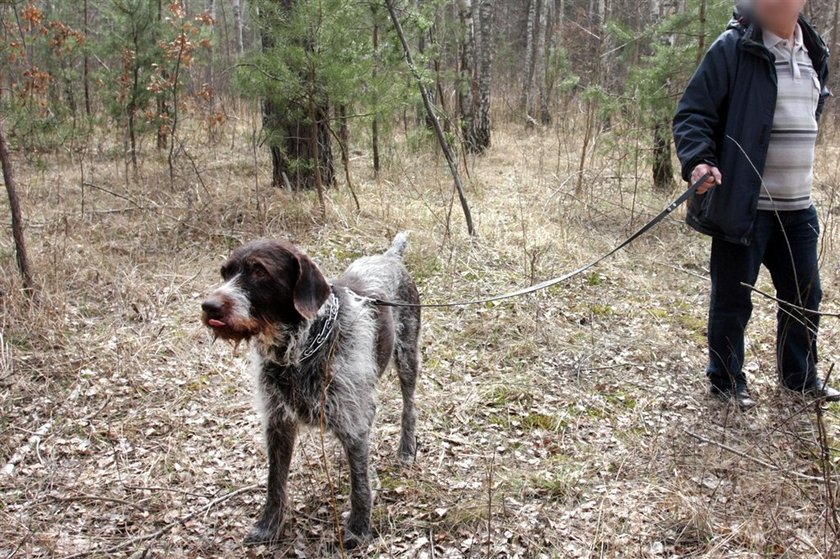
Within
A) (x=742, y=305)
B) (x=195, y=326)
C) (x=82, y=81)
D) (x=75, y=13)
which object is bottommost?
(x=195, y=326)

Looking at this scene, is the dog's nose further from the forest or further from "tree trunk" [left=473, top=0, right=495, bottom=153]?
"tree trunk" [left=473, top=0, right=495, bottom=153]

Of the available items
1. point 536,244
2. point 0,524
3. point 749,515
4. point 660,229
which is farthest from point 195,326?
point 660,229

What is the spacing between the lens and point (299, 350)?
3.02 meters

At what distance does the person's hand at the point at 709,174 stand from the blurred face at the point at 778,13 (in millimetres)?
806

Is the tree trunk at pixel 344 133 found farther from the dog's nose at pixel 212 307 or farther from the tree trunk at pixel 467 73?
the dog's nose at pixel 212 307

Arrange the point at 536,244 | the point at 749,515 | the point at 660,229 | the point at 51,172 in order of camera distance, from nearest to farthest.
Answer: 1. the point at 749,515
2. the point at 536,244
3. the point at 660,229
4. the point at 51,172

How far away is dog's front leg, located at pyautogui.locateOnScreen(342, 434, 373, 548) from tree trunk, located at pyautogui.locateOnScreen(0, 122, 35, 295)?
10.7ft

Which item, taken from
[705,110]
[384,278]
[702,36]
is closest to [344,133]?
[702,36]

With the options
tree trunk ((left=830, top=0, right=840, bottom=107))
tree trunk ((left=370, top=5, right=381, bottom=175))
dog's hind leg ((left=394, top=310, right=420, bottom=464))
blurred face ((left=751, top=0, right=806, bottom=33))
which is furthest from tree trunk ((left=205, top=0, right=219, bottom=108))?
tree trunk ((left=830, top=0, right=840, bottom=107))

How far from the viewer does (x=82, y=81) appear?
12.1 m

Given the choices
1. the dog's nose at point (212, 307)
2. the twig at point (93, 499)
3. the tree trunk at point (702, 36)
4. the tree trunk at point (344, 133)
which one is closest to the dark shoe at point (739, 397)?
the dog's nose at point (212, 307)

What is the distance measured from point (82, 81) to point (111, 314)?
859 centimetres

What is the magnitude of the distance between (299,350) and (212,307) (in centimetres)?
52

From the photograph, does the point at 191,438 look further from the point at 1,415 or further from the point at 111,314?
the point at 111,314
